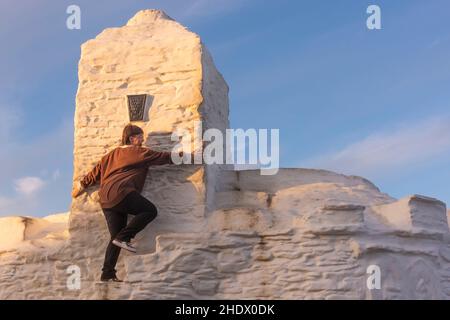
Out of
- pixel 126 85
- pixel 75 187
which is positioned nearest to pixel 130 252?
pixel 75 187

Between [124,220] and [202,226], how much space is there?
3.51 ft

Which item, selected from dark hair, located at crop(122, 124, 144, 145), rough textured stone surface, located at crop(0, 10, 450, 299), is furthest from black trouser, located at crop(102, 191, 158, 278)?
dark hair, located at crop(122, 124, 144, 145)

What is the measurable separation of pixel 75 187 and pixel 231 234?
2448 mm

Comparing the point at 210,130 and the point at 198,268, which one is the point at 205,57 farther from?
the point at 198,268

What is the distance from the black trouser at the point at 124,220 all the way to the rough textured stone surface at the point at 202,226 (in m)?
0.20

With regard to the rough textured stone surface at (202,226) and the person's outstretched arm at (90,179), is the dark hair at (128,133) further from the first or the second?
the person's outstretched arm at (90,179)

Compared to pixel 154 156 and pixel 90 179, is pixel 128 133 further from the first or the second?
pixel 90 179

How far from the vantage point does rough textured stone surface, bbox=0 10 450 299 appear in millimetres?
8516

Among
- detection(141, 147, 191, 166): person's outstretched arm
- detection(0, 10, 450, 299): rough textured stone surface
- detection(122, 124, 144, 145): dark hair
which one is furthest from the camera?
detection(122, 124, 144, 145): dark hair

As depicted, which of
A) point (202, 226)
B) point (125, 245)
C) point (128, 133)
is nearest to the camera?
point (125, 245)

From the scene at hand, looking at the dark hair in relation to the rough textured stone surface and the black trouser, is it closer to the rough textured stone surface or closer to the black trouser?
the rough textured stone surface

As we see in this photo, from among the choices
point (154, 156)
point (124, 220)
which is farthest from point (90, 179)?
point (154, 156)

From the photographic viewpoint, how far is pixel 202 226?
888 centimetres

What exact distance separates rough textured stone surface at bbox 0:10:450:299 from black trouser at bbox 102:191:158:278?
196 millimetres
